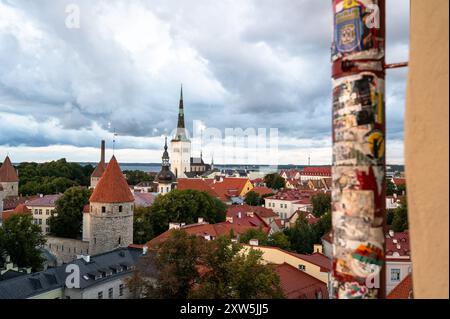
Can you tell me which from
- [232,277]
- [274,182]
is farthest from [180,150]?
[232,277]

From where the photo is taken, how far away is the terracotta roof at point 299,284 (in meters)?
15.1

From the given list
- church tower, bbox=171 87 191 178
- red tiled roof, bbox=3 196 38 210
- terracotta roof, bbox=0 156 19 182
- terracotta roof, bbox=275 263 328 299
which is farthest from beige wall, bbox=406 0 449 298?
church tower, bbox=171 87 191 178

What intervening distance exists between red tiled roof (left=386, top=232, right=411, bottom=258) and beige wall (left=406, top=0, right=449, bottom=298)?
56.8ft

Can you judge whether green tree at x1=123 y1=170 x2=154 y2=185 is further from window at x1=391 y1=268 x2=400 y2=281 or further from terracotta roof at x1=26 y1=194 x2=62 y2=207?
window at x1=391 y1=268 x2=400 y2=281

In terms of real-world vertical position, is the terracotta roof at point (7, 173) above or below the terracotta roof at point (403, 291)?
above

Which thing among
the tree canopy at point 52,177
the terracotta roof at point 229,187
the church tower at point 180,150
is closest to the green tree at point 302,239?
the terracotta roof at point 229,187

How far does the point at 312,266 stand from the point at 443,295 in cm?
1498

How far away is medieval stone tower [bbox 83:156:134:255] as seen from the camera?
2779 centimetres

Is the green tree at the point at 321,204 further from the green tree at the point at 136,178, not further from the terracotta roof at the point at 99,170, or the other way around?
the green tree at the point at 136,178

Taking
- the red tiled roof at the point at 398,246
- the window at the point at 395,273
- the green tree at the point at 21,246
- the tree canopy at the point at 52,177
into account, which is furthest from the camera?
the tree canopy at the point at 52,177

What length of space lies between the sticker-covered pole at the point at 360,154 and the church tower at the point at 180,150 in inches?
3899

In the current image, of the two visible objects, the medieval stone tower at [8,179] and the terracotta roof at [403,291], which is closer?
the terracotta roof at [403,291]
